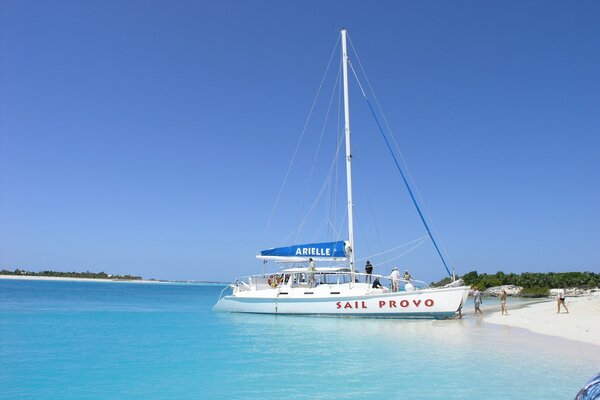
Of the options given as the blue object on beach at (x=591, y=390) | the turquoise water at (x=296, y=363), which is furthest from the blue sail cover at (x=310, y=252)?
the blue object on beach at (x=591, y=390)

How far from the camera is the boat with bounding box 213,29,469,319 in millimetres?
24391

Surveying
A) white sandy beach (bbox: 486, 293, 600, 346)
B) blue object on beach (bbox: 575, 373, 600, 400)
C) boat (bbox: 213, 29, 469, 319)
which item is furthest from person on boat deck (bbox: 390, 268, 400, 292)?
blue object on beach (bbox: 575, 373, 600, 400)

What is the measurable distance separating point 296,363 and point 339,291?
12351 millimetres

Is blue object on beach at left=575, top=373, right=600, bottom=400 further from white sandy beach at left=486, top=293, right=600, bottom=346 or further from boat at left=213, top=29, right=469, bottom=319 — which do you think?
boat at left=213, top=29, right=469, bottom=319

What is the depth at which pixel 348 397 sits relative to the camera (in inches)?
392

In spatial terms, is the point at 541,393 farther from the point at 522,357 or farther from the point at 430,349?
the point at 430,349

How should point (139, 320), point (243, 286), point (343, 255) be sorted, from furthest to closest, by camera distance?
point (243, 286) < point (139, 320) < point (343, 255)

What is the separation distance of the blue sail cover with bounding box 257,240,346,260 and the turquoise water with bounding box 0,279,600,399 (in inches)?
194

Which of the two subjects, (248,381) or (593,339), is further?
(593,339)

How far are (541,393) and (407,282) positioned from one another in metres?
15.4

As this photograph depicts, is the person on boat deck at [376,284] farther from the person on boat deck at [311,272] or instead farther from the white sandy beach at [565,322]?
the white sandy beach at [565,322]

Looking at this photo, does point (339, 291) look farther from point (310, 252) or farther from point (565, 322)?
point (565, 322)

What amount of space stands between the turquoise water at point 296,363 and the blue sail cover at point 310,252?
16.1 feet

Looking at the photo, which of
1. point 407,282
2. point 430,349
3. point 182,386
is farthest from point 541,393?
point 407,282
